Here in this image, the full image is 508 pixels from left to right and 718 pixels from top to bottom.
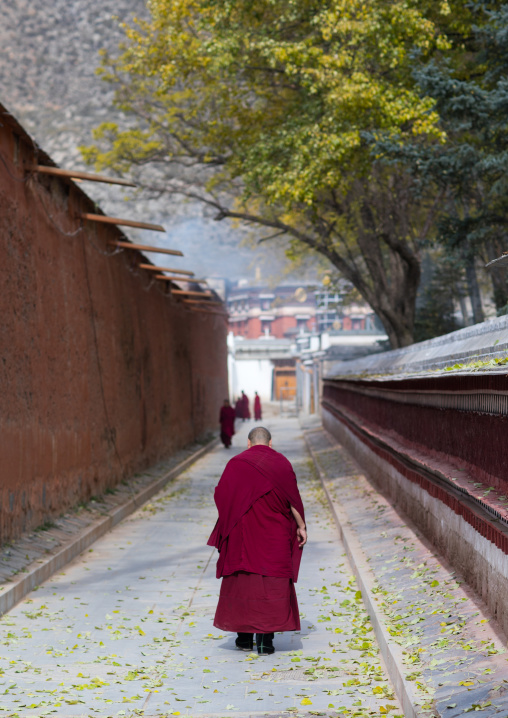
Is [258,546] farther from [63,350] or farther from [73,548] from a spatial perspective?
[63,350]

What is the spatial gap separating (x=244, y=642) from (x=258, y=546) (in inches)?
29.2


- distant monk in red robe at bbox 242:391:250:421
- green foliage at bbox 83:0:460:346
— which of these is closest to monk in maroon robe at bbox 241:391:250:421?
Answer: distant monk in red robe at bbox 242:391:250:421

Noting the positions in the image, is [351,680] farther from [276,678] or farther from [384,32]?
[384,32]

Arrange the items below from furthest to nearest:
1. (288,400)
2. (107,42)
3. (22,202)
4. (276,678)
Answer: (107,42), (288,400), (22,202), (276,678)

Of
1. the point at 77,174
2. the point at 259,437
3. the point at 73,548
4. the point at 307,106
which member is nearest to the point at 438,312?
the point at 307,106

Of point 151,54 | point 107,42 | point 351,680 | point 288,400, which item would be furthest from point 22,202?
point 107,42

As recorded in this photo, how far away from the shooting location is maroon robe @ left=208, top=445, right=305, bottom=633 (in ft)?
22.5

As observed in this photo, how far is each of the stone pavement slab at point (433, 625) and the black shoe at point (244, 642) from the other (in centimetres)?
95

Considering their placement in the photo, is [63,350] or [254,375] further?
[254,375]

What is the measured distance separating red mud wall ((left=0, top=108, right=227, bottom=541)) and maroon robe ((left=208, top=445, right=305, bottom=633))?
3477 mm

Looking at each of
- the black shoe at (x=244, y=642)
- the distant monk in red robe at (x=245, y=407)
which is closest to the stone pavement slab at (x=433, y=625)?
the black shoe at (x=244, y=642)

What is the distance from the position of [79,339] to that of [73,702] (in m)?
8.42

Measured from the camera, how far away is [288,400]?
77.8 m

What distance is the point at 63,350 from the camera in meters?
12.7
